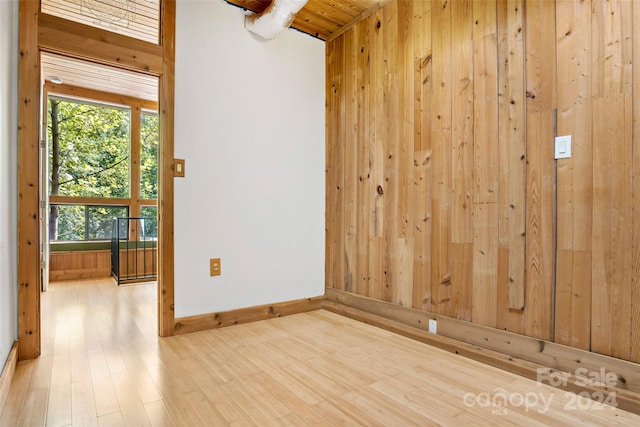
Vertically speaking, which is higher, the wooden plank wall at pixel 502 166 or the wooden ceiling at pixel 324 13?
the wooden ceiling at pixel 324 13

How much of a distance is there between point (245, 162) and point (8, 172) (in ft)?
4.67

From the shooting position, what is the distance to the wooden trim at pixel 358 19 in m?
2.69

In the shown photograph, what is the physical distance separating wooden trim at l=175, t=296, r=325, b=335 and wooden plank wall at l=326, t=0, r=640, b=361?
44cm

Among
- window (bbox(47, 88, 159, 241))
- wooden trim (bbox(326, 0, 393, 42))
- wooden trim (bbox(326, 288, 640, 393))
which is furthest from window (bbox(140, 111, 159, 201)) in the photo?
wooden trim (bbox(326, 288, 640, 393))

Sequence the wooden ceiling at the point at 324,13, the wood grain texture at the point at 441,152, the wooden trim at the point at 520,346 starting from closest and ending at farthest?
1. the wooden trim at the point at 520,346
2. the wood grain texture at the point at 441,152
3. the wooden ceiling at the point at 324,13

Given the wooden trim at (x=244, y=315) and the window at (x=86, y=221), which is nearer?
the wooden trim at (x=244, y=315)

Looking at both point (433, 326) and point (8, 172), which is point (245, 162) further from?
point (433, 326)

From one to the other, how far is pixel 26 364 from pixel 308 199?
2186 millimetres

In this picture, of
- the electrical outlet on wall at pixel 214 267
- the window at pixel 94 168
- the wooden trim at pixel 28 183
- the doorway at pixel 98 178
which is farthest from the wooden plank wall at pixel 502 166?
the window at pixel 94 168

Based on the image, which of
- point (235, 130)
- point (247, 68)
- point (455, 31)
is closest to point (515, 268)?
point (455, 31)

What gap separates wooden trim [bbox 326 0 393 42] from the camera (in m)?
2.69

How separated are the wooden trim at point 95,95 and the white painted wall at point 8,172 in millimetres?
3377

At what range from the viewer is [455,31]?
2.21 meters

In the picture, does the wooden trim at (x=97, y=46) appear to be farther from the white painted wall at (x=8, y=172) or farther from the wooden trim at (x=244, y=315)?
the wooden trim at (x=244, y=315)
